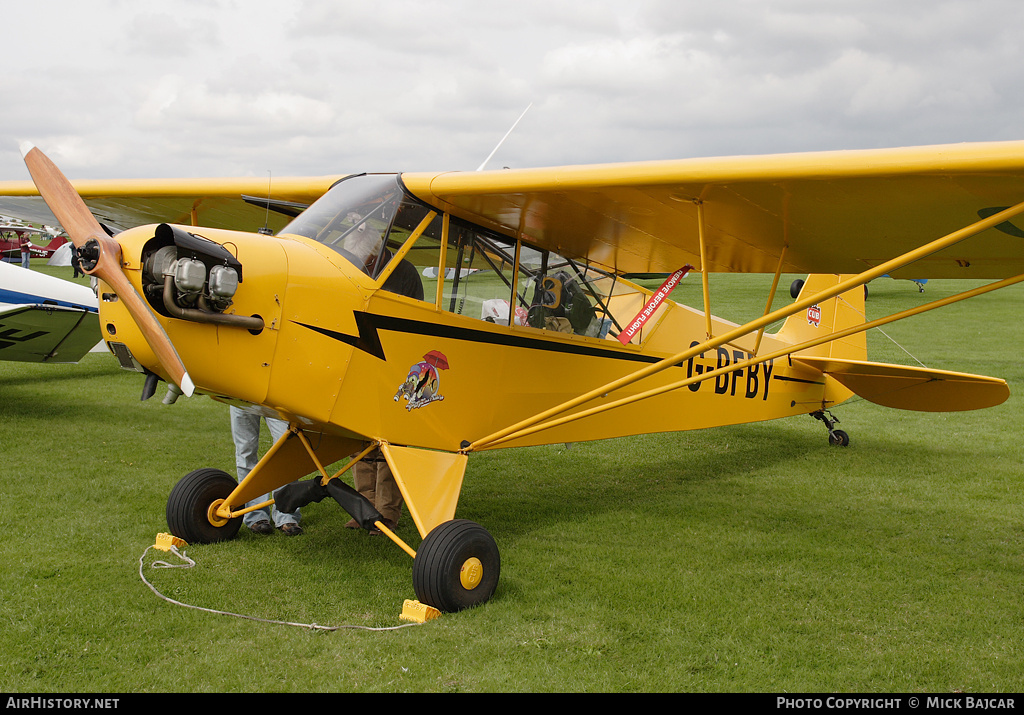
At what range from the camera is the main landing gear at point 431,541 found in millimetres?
4254

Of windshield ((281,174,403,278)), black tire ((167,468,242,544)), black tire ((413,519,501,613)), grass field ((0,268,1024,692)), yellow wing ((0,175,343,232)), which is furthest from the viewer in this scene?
yellow wing ((0,175,343,232))

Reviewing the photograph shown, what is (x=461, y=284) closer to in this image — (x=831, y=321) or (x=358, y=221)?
(x=358, y=221)

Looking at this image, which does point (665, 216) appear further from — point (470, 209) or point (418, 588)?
point (418, 588)

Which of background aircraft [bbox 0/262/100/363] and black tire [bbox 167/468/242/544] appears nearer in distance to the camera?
black tire [bbox 167/468/242/544]

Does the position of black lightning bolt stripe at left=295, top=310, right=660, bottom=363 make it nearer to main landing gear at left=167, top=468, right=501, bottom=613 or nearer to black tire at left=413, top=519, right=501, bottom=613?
main landing gear at left=167, top=468, right=501, bottom=613

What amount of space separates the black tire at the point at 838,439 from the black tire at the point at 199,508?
7.02m

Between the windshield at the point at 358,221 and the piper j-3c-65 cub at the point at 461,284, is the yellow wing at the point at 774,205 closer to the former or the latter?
the piper j-3c-65 cub at the point at 461,284

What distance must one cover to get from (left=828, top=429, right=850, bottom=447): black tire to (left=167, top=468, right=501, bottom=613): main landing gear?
20.2 feet

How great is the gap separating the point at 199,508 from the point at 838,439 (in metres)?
7.33

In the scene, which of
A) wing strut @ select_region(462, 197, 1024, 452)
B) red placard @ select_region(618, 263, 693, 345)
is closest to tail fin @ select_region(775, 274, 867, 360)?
red placard @ select_region(618, 263, 693, 345)

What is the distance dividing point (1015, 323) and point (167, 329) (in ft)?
88.5

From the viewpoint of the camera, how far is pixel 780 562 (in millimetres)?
5262

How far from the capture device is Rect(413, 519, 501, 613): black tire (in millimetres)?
4238

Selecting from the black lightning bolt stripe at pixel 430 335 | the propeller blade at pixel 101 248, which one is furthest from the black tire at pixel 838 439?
the propeller blade at pixel 101 248
